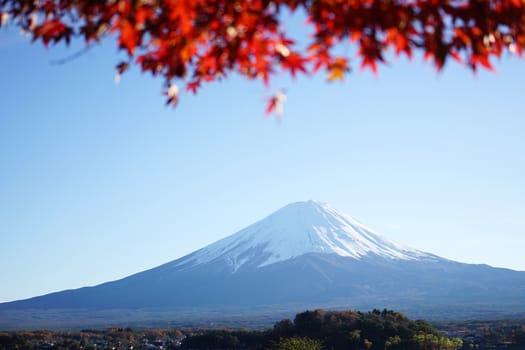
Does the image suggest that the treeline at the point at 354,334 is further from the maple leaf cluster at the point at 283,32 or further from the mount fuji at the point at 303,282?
the mount fuji at the point at 303,282

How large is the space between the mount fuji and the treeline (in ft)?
301

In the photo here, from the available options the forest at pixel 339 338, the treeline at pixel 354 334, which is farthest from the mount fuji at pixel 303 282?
the treeline at pixel 354 334

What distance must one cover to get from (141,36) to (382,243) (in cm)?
19998

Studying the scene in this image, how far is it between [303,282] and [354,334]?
451 feet

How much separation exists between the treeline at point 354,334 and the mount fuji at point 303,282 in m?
91.7

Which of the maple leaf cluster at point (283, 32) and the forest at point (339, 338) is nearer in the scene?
the maple leaf cluster at point (283, 32)

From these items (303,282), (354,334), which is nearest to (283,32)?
(354,334)

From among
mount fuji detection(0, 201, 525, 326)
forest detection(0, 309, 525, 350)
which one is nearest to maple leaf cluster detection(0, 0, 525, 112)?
forest detection(0, 309, 525, 350)

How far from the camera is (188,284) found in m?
172

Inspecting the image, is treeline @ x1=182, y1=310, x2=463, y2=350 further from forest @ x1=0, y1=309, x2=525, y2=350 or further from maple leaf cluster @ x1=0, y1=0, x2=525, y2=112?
maple leaf cluster @ x1=0, y1=0, x2=525, y2=112

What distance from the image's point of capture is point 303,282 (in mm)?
161625

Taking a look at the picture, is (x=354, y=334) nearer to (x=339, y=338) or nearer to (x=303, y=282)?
(x=339, y=338)

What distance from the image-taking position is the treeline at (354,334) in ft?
81.1

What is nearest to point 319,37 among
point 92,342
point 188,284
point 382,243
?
point 92,342
